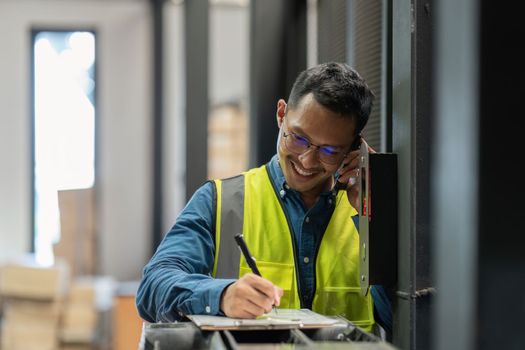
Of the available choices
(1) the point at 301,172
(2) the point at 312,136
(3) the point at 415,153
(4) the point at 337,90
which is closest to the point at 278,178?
(1) the point at 301,172

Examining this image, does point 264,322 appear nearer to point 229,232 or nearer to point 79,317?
point 229,232

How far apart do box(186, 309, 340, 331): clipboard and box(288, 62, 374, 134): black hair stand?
0.65 meters

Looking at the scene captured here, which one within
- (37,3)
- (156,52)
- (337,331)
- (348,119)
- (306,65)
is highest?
(37,3)

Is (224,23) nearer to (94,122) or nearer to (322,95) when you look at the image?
(94,122)

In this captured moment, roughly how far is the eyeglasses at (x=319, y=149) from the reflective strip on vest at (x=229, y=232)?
21 cm

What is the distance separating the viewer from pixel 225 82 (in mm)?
7930

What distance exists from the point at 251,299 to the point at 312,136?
604 millimetres

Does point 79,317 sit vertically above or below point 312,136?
below

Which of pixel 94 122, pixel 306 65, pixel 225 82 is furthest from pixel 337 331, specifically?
pixel 94 122

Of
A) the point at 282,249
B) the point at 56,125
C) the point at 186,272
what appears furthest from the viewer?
the point at 56,125

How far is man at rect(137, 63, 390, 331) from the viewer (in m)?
2.11

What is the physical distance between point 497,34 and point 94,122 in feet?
25.1

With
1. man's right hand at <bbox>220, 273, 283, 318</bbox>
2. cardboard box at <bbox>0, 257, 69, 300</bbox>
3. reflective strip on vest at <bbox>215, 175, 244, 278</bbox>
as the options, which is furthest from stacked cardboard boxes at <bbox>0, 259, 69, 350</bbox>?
man's right hand at <bbox>220, 273, 283, 318</bbox>

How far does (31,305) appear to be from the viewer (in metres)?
7.04
